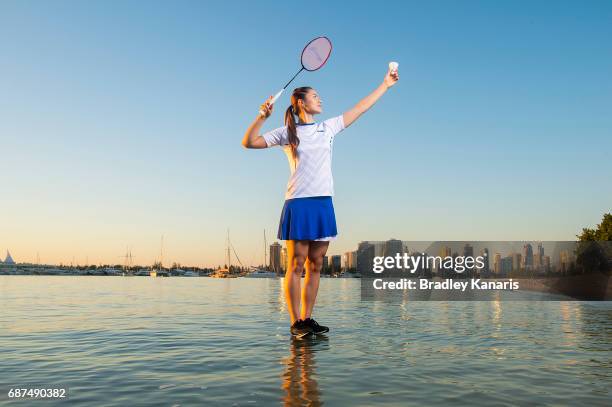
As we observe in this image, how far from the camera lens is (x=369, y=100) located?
6.55 metres

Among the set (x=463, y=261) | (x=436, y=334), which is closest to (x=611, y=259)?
(x=463, y=261)

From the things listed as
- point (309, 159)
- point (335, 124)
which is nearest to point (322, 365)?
point (309, 159)

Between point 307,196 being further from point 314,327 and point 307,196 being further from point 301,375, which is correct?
point 301,375

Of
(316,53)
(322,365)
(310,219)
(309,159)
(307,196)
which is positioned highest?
(316,53)

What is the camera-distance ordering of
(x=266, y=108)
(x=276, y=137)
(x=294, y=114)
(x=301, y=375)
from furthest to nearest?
(x=294, y=114)
(x=276, y=137)
(x=266, y=108)
(x=301, y=375)

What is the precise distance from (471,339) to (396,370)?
227 cm

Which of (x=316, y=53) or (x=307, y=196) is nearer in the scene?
(x=307, y=196)

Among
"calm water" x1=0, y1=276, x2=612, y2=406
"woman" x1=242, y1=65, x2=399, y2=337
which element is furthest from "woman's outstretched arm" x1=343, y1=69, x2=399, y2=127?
"calm water" x1=0, y1=276, x2=612, y2=406

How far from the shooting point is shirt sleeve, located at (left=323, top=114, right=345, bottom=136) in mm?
6587

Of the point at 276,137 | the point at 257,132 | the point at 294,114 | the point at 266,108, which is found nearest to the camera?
the point at 266,108

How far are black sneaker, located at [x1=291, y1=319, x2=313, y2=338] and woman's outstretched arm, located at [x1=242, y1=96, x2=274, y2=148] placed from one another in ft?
7.23

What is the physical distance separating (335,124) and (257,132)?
3.59 feet

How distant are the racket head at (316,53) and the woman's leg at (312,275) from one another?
7.63 feet

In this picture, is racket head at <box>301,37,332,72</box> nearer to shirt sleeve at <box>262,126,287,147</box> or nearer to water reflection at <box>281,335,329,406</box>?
shirt sleeve at <box>262,126,287,147</box>
